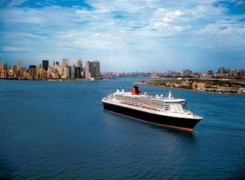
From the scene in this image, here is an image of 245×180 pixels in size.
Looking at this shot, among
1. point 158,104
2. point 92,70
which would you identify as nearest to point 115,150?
point 158,104

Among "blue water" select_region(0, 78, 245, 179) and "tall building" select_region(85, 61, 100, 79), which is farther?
"tall building" select_region(85, 61, 100, 79)

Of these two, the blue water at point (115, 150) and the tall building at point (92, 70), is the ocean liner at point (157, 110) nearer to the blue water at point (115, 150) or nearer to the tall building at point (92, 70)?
the blue water at point (115, 150)

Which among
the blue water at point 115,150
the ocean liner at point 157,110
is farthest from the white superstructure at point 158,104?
the blue water at point 115,150

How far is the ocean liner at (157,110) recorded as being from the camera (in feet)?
45.5

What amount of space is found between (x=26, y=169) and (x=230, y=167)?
5156 mm

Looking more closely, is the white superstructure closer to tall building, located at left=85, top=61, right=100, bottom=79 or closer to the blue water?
the blue water

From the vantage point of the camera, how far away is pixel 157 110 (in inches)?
615

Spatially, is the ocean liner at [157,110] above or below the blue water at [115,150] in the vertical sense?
above

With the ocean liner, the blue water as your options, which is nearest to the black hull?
the ocean liner

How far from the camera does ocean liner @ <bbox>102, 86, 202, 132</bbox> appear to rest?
13883 millimetres

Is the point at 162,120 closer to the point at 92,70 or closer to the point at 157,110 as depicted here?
the point at 157,110

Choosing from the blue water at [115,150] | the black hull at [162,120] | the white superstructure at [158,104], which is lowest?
the blue water at [115,150]

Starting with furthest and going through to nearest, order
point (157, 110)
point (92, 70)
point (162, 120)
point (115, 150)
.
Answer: point (92, 70)
point (157, 110)
point (162, 120)
point (115, 150)

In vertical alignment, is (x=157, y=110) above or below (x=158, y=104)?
below
